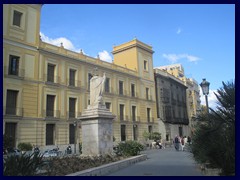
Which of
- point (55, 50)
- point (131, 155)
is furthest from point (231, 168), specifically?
point (55, 50)

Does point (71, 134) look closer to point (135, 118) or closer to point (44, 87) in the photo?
point (44, 87)

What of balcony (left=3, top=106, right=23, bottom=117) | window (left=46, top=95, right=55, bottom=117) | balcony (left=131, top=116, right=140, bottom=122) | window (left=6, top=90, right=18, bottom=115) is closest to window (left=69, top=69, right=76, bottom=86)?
window (left=46, top=95, right=55, bottom=117)

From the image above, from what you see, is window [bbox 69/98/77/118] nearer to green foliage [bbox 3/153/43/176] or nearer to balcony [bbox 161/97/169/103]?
balcony [bbox 161/97/169/103]

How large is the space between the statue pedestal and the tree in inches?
171

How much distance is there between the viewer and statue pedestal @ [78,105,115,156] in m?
11.9

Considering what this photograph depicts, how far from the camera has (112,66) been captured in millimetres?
35625

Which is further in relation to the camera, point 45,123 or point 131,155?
point 45,123

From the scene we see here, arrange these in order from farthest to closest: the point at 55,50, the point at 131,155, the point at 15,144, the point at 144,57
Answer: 1. the point at 144,57
2. the point at 55,50
3. the point at 15,144
4. the point at 131,155

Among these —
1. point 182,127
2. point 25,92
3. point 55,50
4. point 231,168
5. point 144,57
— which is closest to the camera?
point 231,168

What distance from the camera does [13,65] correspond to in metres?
24.6

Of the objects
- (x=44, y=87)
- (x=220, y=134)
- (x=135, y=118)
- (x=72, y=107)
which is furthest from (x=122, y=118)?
(x=220, y=134)

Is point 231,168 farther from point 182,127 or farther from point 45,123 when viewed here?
point 182,127

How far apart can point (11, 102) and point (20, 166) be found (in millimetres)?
18019

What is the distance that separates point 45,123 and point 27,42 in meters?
7.78
